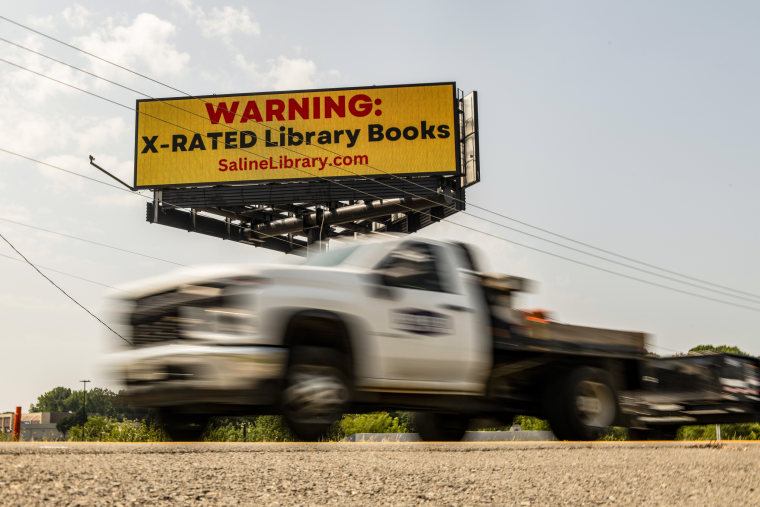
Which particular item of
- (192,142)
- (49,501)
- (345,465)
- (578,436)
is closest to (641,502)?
(345,465)

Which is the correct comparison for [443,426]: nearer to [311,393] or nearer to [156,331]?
[311,393]

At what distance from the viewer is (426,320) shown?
26.8ft

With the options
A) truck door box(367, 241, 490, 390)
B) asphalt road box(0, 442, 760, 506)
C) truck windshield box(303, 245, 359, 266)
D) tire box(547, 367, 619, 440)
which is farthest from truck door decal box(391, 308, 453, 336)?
tire box(547, 367, 619, 440)

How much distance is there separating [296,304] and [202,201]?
29.9m

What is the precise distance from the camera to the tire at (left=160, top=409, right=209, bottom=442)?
326 inches

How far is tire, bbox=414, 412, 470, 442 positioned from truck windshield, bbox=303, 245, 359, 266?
10.3 feet

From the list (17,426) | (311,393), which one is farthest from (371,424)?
(311,393)

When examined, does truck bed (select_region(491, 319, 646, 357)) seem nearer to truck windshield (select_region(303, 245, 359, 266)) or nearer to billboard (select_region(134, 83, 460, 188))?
truck windshield (select_region(303, 245, 359, 266))

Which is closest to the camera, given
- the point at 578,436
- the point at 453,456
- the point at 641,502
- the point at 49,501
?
the point at 49,501

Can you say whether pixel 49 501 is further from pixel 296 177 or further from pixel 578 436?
pixel 296 177

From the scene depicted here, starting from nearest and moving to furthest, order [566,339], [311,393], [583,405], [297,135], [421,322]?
[311,393], [421,322], [566,339], [583,405], [297,135]

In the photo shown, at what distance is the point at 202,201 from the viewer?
1422 inches

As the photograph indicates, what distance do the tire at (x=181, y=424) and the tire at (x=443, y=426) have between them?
3.24 meters

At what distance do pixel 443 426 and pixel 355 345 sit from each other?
3.44 m
